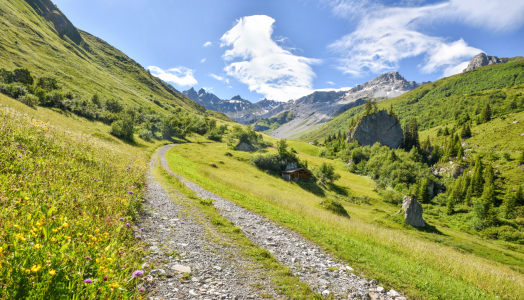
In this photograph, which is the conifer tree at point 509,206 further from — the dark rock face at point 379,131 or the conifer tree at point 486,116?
the conifer tree at point 486,116

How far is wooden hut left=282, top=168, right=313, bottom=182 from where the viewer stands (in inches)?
2864

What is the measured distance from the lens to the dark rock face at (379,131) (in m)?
170

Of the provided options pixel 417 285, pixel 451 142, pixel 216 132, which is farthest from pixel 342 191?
pixel 451 142

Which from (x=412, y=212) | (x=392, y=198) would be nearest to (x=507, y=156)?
(x=392, y=198)

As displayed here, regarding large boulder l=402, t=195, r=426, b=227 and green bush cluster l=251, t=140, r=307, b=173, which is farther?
green bush cluster l=251, t=140, r=307, b=173

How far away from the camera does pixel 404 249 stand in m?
12.6

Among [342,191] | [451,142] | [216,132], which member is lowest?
[342,191]

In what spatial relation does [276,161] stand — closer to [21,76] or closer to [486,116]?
[21,76]

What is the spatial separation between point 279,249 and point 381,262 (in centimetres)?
482

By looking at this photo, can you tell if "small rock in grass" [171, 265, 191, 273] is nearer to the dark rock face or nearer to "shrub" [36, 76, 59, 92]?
"shrub" [36, 76, 59, 92]

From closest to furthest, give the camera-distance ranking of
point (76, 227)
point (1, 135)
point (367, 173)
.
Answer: point (76, 227)
point (1, 135)
point (367, 173)

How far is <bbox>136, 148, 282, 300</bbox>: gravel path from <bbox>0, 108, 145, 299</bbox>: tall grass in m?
Answer: 0.81

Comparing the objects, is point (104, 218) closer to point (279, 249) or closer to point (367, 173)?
point (279, 249)

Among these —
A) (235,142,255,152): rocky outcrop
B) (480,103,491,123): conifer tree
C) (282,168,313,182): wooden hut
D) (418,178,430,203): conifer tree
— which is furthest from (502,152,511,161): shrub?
(235,142,255,152): rocky outcrop
